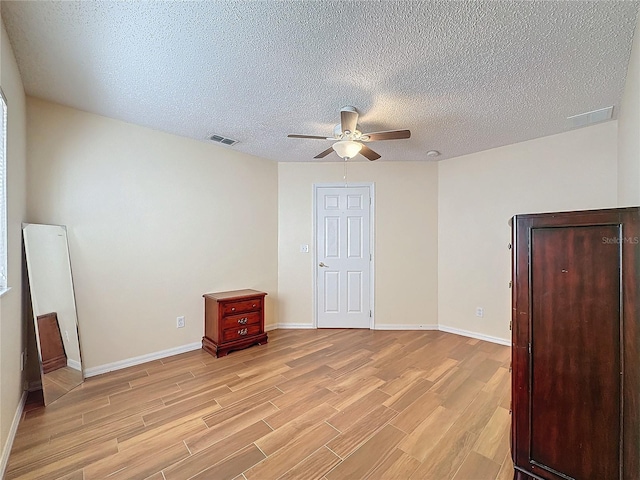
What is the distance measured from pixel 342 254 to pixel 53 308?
10.5 feet

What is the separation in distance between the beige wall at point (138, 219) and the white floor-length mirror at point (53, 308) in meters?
0.11

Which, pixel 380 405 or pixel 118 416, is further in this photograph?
pixel 380 405

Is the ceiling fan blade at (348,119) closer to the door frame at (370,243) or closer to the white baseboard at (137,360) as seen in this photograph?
the door frame at (370,243)

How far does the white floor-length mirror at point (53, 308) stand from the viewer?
221cm

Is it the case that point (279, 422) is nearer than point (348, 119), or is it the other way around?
point (279, 422)

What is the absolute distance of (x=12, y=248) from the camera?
1.89 meters

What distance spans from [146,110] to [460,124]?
9.93ft

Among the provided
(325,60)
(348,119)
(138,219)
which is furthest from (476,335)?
(138,219)

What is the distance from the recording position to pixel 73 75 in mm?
2033

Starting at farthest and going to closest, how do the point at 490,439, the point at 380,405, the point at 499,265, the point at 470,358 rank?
the point at 499,265 < the point at 470,358 < the point at 380,405 < the point at 490,439

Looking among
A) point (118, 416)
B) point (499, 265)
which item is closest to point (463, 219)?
point (499, 265)

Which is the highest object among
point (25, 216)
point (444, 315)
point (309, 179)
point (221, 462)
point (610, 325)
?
point (309, 179)

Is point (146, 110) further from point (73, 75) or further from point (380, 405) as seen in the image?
point (380, 405)

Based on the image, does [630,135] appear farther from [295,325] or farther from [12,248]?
[12,248]
